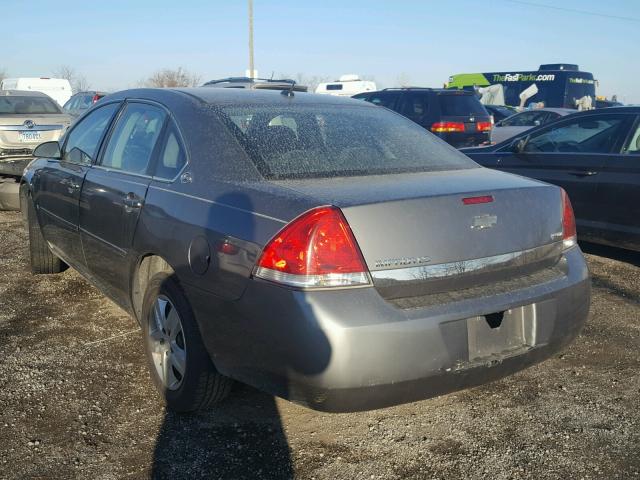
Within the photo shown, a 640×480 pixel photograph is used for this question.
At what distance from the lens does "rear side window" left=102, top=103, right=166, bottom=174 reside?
3.47 meters

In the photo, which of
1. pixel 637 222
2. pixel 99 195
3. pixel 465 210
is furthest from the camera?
pixel 637 222

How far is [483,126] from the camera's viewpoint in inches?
492

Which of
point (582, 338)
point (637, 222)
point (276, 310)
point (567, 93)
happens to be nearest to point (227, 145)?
point (276, 310)

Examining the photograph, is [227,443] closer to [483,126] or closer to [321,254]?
[321,254]

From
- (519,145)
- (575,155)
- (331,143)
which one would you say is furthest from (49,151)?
(575,155)

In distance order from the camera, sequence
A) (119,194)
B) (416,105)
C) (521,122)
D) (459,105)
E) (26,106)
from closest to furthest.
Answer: (119,194) < (26,106) < (416,105) < (459,105) < (521,122)

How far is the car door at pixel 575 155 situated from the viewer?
5758 mm

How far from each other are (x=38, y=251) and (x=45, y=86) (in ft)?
75.1

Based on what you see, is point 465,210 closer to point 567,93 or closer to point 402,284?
point 402,284

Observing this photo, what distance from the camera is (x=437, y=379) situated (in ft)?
8.25

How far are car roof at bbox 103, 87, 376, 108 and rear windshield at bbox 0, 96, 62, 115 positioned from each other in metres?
7.46

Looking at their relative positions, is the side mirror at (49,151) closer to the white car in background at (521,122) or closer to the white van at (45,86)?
the white car in background at (521,122)

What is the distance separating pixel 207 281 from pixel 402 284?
2.74 feet

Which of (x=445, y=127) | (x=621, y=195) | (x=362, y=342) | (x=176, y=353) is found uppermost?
(x=445, y=127)
